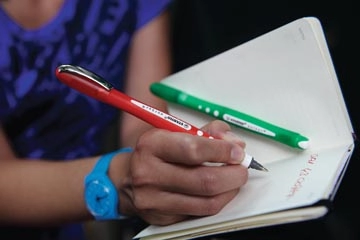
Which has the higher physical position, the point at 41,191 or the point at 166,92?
the point at 166,92

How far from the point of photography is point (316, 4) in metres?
0.78

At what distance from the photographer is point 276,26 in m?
0.76

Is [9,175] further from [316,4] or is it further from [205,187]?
[316,4]

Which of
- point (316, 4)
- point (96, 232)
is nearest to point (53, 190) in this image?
point (96, 232)

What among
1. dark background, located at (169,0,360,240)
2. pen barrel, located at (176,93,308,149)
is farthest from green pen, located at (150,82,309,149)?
dark background, located at (169,0,360,240)

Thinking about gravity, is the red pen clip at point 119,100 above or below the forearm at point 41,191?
above

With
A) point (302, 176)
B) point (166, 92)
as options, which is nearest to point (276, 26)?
point (166, 92)

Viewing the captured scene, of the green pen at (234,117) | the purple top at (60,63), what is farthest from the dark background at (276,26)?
the green pen at (234,117)

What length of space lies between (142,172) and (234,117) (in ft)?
0.39

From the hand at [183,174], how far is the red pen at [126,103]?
1cm

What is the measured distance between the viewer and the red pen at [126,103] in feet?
1.45

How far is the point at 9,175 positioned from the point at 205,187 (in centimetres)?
24

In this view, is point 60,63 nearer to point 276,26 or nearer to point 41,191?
point 41,191

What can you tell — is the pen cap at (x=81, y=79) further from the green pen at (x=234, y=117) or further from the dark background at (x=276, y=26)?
the dark background at (x=276, y=26)
